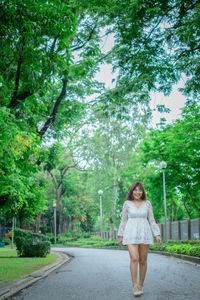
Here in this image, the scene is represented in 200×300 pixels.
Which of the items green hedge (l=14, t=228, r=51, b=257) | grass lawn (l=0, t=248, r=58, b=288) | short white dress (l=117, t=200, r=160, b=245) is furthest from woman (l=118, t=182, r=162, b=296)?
green hedge (l=14, t=228, r=51, b=257)

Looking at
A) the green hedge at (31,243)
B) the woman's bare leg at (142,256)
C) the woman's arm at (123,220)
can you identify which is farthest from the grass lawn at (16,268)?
the woman's bare leg at (142,256)

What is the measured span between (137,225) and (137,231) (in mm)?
104

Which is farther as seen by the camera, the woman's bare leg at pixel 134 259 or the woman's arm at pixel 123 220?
the woman's arm at pixel 123 220

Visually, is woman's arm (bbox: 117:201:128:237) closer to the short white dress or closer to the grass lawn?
the short white dress

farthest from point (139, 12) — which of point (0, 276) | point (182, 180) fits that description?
point (182, 180)

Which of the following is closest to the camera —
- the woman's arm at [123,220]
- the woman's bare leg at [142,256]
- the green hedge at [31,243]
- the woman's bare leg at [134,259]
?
the woman's bare leg at [134,259]

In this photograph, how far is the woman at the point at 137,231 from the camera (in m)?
5.87

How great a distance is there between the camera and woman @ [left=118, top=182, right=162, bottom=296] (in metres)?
5.87

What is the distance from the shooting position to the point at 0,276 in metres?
9.27

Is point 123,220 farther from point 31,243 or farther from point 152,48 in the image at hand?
point 31,243

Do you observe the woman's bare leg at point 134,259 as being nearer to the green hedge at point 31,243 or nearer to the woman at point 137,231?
the woman at point 137,231

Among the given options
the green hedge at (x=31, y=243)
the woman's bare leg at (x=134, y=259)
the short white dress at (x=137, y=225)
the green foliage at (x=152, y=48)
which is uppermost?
the green foliage at (x=152, y=48)

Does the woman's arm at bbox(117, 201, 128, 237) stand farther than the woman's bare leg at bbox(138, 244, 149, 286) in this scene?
Yes

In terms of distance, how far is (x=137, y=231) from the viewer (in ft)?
19.4
